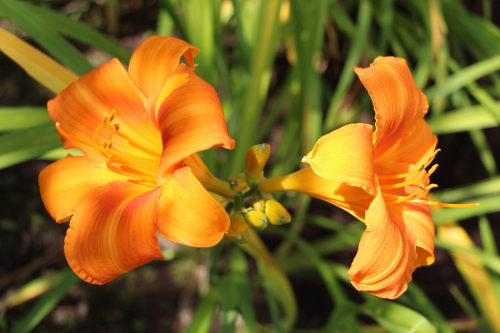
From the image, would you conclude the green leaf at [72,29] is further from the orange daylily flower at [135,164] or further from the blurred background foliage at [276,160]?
the orange daylily flower at [135,164]

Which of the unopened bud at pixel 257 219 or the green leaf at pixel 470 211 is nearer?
the unopened bud at pixel 257 219

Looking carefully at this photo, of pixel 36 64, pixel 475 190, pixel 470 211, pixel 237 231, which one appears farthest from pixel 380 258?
pixel 475 190

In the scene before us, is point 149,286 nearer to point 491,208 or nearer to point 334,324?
point 334,324

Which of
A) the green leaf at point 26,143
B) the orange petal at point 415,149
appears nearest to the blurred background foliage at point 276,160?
the green leaf at point 26,143

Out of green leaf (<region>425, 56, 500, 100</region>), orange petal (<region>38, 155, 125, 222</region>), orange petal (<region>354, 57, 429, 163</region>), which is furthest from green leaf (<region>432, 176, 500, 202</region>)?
orange petal (<region>38, 155, 125, 222</region>)

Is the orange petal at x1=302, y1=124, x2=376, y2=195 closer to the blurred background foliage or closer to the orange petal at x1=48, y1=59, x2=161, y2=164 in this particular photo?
the orange petal at x1=48, y1=59, x2=161, y2=164

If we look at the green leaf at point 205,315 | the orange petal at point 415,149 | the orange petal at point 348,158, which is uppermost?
the orange petal at point 348,158
